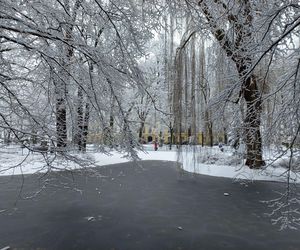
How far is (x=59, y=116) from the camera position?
5973 millimetres

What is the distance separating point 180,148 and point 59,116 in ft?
21.9

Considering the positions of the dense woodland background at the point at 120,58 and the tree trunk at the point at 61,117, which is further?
the tree trunk at the point at 61,117

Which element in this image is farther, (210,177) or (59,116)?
(210,177)

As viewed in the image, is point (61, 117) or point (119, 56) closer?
point (119, 56)

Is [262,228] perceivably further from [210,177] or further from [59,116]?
Answer: [210,177]

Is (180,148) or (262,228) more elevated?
(180,148)

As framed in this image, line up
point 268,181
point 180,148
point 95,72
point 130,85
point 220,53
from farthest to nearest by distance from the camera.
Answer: point 268,181, point 180,148, point 220,53, point 95,72, point 130,85

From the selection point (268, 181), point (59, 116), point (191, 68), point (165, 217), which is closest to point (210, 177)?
point (268, 181)

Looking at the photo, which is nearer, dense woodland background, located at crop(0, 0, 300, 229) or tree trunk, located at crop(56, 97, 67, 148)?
dense woodland background, located at crop(0, 0, 300, 229)

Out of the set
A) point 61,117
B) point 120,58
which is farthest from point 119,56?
point 61,117

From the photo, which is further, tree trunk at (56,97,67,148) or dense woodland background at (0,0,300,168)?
tree trunk at (56,97,67,148)

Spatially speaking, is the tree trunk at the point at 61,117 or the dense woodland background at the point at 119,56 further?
the tree trunk at the point at 61,117

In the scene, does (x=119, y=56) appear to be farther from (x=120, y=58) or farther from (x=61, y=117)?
(x=61, y=117)

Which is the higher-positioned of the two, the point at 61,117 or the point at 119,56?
the point at 119,56
